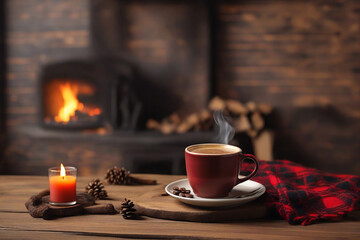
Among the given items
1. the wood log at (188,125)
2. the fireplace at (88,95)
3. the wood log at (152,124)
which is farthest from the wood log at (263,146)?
the fireplace at (88,95)

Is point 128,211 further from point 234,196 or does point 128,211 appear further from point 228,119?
point 228,119

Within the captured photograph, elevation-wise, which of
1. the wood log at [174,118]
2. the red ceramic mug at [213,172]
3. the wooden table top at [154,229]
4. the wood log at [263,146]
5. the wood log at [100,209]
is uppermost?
the red ceramic mug at [213,172]

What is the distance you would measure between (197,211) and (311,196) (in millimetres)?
234

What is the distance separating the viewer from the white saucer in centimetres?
80

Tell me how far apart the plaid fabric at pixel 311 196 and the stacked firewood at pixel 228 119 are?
1633 mm

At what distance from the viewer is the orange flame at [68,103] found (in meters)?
2.87

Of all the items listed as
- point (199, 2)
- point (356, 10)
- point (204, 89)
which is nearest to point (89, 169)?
point (204, 89)

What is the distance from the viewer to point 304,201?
0.84 metres

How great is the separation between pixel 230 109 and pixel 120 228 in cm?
207

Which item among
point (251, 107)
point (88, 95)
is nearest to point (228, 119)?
point (251, 107)

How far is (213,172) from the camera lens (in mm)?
828

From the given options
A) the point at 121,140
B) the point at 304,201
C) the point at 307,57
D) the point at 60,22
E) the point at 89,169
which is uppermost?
the point at 60,22

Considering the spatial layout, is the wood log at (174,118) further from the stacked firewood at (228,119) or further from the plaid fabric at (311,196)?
the plaid fabric at (311,196)

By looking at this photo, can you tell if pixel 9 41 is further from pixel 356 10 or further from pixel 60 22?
pixel 356 10
